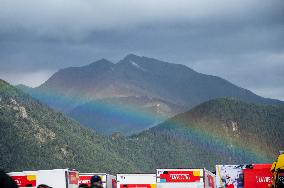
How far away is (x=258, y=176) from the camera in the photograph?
30016mm

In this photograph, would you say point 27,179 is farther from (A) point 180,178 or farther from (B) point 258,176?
(B) point 258,176

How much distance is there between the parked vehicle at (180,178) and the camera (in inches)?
1078

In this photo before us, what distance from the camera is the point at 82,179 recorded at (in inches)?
1415

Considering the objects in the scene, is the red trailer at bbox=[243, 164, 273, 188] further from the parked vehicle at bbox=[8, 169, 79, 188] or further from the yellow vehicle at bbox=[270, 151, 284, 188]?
the yellow vehicle at bbox=[270, 151, 284, 188]

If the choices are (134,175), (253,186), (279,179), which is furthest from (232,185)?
(279,179)

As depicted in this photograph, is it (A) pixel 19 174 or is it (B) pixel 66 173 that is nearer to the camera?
(B) pixel 66 173

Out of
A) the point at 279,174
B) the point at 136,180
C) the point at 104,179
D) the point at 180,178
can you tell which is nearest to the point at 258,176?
the point at 180,178

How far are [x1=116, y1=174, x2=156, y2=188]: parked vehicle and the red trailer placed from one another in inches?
253

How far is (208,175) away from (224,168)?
599cm

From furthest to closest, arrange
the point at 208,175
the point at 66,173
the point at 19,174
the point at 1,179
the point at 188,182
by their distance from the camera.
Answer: the point at 208,175
the point at 188,182
the point at 19,174
the point at 66,173
the point at 1,179

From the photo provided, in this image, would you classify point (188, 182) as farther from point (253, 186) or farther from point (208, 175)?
point (253, 186)

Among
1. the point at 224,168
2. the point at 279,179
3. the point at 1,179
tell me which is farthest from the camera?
the point at 224,168

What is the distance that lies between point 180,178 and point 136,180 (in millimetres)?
9321

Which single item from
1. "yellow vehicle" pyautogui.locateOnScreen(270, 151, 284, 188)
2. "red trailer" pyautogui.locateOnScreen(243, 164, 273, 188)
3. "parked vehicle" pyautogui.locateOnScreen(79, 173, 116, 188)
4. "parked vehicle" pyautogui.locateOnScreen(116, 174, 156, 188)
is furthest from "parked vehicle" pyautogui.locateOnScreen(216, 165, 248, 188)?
"yellow vehicle" pyautogui.locateOnScreen(270, 151, 284, 188)
